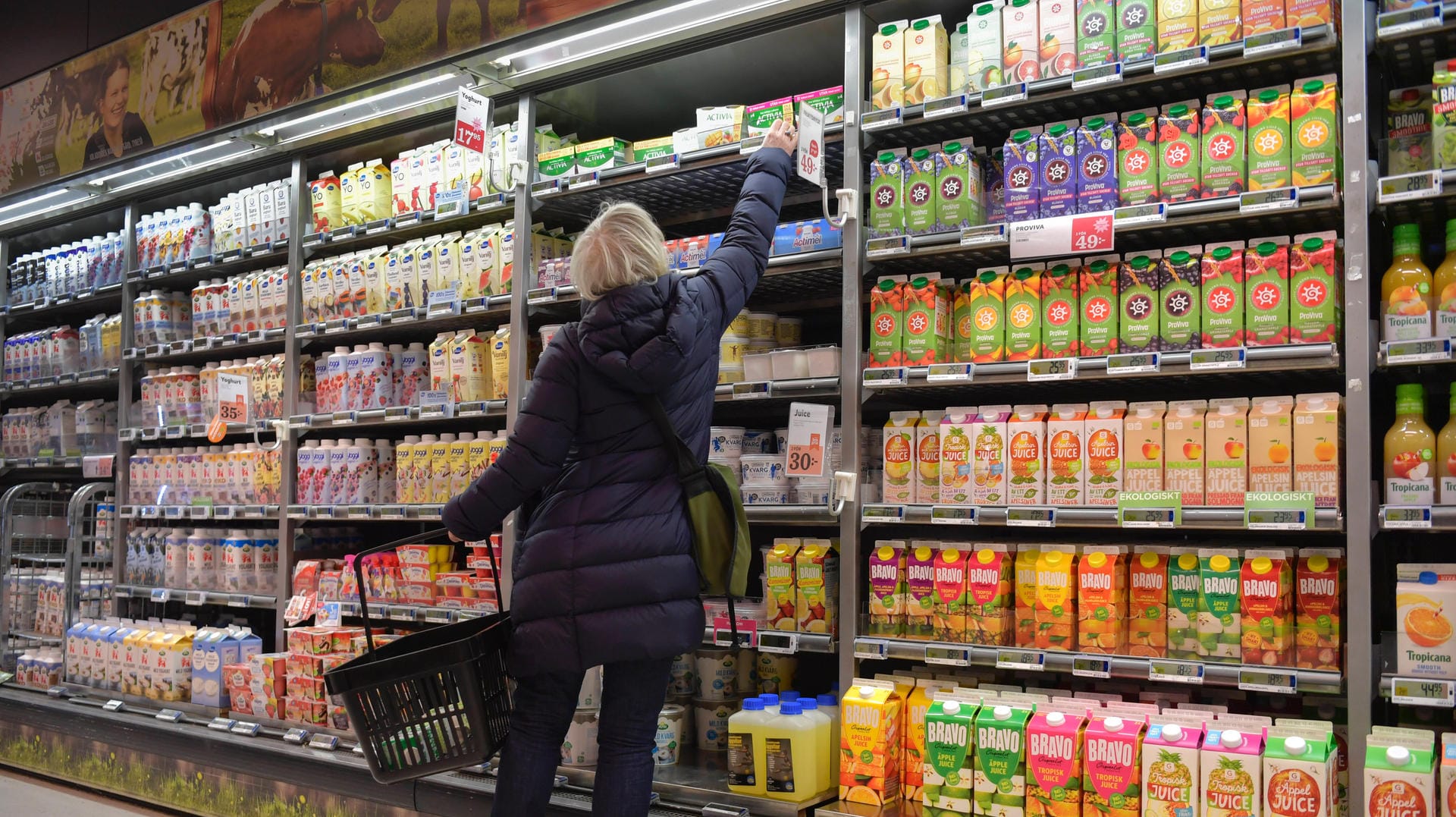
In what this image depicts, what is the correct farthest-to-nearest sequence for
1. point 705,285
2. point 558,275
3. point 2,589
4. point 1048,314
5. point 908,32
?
point 2,589, point 558,275, point 908,32, point 1048,314, point 705,285

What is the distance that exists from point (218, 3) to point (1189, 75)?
415 centimetres

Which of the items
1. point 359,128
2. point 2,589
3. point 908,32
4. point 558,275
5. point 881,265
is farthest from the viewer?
point 2,589

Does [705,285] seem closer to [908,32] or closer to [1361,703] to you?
[908,32]

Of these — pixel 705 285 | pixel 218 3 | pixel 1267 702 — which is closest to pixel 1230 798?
pixel 1267 702

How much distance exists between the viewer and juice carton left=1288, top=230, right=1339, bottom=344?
8.87 ft

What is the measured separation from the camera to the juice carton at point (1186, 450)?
9.29 feet

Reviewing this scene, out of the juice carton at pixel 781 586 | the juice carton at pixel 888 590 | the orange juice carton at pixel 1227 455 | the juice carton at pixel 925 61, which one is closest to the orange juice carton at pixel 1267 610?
the orange juice carton at pixel 1227 455

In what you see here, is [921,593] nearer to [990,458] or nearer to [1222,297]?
[990,458]

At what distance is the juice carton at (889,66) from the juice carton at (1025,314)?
2.27 feet

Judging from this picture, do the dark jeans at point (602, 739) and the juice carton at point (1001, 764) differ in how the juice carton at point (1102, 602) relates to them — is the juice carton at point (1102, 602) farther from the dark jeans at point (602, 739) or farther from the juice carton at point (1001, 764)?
the dark jeans at point (602, 739)

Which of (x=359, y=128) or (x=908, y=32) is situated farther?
(x=359, y=128)

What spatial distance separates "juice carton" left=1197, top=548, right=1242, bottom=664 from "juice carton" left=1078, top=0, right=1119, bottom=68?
4.65 ft

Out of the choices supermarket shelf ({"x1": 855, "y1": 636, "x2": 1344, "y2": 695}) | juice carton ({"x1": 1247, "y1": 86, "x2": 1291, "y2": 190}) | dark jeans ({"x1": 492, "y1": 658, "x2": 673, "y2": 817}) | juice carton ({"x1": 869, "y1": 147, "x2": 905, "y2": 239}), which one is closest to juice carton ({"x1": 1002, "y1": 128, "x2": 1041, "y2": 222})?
juice carton ({"x1": 869, "y1": 147, "x2": 905, "y2": 239})

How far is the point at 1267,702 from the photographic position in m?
3.14
